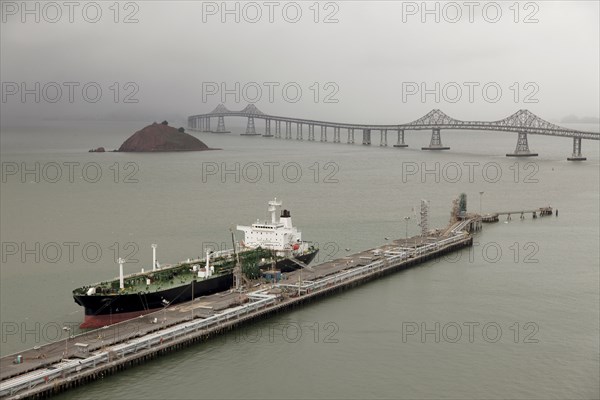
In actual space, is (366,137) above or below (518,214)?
above

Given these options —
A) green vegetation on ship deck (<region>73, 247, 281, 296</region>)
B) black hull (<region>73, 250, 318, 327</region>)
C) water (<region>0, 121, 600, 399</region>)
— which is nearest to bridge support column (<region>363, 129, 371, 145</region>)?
water (<region>0, 121, 600, 399</region>)

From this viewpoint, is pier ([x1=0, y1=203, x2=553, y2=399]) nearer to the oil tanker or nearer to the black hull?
the black hull

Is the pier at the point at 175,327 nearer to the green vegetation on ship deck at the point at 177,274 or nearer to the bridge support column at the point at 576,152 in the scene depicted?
the green vegetation on ship deck at the point at 177,274

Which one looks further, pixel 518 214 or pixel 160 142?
pixel 160 142

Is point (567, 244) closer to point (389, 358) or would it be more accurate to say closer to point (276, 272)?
point (276, 272)

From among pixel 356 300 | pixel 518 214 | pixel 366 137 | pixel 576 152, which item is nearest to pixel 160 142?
pixel 366 137

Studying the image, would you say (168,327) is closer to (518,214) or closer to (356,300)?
(356,300)
